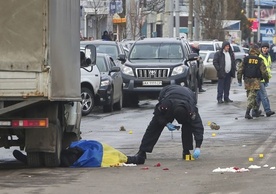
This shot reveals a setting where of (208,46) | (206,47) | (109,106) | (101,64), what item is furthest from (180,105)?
(208,46)

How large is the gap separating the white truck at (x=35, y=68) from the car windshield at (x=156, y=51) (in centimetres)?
1406

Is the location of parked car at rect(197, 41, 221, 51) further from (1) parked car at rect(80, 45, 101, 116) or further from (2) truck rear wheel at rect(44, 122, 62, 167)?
(2) truck rear wheel at rect(44, 122, 62, 167)

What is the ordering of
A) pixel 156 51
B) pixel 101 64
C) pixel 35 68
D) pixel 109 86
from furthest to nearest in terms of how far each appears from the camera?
pixel 156 51 < pixel 101 64 < pixel 109 86 < pixel 35 68

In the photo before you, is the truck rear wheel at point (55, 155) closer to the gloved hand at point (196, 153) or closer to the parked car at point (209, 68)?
the gloved hand at point (196, 153)

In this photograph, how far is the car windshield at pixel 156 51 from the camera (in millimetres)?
27016

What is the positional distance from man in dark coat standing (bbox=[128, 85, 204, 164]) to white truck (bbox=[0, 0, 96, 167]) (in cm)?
143

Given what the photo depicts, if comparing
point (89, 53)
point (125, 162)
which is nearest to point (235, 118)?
point (89, 53)

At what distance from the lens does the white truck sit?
11922mm

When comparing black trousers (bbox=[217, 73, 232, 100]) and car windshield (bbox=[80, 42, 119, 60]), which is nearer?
black trousers (bbox=[217, 73, 232, 100])

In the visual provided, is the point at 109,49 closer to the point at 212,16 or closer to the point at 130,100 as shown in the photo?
the point at 130,100

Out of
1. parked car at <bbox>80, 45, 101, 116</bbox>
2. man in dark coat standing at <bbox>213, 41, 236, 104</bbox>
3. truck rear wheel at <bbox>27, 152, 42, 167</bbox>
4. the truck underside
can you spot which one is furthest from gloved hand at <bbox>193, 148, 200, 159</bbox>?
man in dark coat standing at <bbox>213, 41, 236, 104</bbox>

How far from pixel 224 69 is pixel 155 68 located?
109 inches

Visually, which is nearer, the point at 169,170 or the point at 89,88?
the point at 169,170

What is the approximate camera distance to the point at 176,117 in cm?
1358
